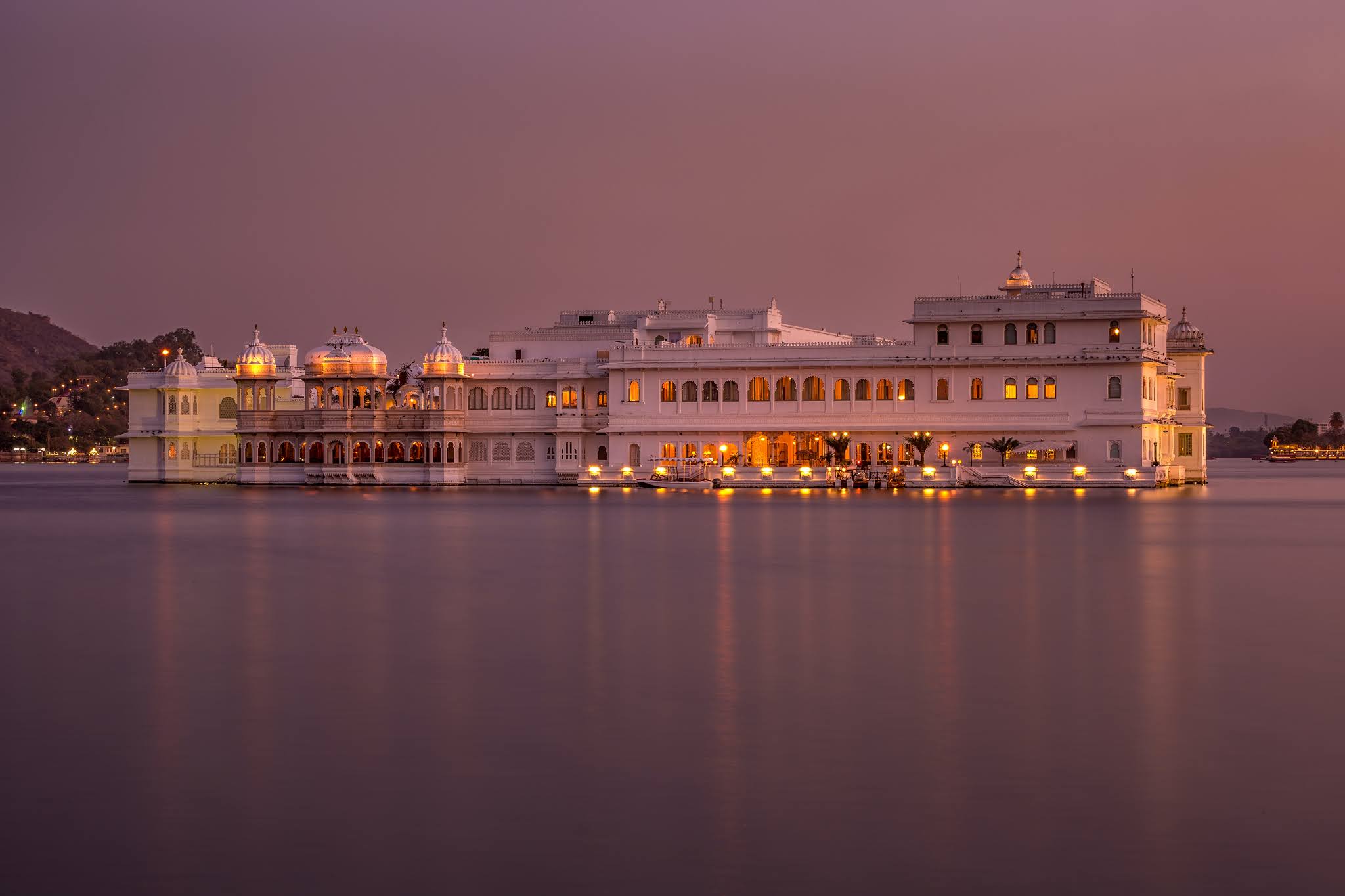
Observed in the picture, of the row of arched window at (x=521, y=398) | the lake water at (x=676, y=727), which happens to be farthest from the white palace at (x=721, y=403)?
the lake water at (x=676, y=727)

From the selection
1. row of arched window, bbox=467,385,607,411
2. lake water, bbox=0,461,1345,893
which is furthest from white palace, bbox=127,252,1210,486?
lake water, bbox=0,461,1345,893

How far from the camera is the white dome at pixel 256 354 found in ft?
300

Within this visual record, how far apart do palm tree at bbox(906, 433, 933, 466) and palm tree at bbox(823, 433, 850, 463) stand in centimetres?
303

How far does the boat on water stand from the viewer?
8156 centimetres

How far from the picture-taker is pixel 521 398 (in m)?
92.1

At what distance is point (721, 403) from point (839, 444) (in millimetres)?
6750

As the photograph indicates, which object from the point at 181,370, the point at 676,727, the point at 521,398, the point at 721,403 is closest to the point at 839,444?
the point at 721,403

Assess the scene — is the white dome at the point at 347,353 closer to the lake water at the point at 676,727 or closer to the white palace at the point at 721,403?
the white palace at the point at 721,403

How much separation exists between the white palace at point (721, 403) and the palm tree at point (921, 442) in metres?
0.33

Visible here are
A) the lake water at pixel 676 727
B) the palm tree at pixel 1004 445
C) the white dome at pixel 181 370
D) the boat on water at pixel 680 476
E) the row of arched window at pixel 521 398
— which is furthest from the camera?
the white dome at pixel 181 370

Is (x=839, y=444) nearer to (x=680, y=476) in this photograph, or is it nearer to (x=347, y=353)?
(x=680, y=476)

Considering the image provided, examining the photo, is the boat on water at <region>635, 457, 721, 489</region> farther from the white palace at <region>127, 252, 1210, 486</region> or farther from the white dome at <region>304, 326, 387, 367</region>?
the white dome at <region>304, 326, 387, 367</region>

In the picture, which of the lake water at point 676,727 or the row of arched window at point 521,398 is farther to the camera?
the row of arched window at point 521,398

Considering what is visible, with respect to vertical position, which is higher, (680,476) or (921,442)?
(921,442)
